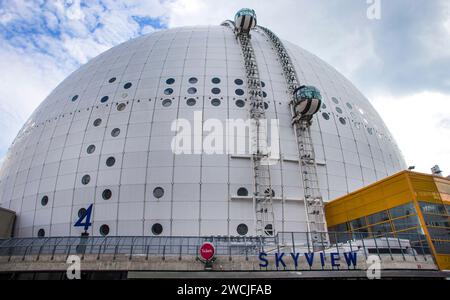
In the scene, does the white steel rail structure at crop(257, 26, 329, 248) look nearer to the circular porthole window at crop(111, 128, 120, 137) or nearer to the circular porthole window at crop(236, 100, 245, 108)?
the circular porthole window at crop(236, 100, 245, 108)

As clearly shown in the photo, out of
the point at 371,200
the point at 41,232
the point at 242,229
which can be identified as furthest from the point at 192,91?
the point at 371,200

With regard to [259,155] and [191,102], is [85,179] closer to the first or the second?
[191,102]

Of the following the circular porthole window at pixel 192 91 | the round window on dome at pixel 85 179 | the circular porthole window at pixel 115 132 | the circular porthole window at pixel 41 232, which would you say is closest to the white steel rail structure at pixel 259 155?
the circular porthole window at pixel 192 91

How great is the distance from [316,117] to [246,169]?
7.20m

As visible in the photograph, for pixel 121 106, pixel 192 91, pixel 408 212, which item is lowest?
pixel 408 212

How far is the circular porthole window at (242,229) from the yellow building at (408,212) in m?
4.85

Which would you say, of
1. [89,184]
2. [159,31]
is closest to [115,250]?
[89,184]

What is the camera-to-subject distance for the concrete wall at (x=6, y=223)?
67.9ft

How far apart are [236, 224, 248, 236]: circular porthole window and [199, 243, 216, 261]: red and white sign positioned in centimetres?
451

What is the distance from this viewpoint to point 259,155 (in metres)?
19.9

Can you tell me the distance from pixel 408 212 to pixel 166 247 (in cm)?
1224

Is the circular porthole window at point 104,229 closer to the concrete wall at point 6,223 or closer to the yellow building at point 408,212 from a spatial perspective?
the concrete wall at point 6,223

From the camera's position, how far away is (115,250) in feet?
46.0
